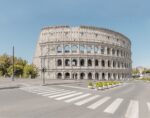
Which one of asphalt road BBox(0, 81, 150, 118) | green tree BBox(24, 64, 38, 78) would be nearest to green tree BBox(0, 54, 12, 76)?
green tree BBox(24, 64, 38, 78)

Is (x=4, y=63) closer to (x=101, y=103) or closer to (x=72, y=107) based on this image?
(x=101, y=103)

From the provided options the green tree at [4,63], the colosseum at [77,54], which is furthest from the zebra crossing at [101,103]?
the green tree at [4,63]

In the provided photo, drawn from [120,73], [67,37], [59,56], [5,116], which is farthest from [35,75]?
[5,116]

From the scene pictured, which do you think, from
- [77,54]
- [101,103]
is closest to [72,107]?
[101,103]

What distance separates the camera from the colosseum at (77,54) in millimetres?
71438

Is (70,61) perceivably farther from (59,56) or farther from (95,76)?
(95,76)

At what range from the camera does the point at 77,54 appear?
71000 millimetres

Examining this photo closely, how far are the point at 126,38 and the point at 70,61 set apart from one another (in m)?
36.9

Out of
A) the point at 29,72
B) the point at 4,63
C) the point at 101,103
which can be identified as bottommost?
the point at 101,103

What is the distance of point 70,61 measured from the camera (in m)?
71.1

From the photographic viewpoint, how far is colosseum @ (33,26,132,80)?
71438 millimetres

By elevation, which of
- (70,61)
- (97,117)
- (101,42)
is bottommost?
(97,117)

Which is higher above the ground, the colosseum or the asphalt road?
the colosseum

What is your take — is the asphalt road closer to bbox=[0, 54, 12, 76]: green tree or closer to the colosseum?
the colosseum
